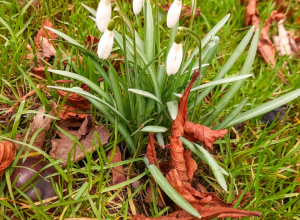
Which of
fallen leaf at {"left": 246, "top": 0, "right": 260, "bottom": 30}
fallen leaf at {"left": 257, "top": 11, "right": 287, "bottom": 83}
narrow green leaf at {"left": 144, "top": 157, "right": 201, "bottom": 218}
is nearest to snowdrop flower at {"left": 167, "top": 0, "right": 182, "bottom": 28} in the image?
narrow green leaf at {"left": 144, "top": 157, "right": 201, "bottom": 218}

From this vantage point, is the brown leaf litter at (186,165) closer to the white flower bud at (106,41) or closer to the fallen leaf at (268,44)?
the white flower bud at (106,41)

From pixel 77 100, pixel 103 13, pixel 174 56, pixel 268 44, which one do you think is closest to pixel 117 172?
pixel 77 100

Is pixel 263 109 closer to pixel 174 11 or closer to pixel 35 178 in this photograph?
pixel 174 11

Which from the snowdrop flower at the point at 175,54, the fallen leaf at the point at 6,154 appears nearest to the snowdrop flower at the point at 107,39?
the snowdrop flower at the point at 175,54

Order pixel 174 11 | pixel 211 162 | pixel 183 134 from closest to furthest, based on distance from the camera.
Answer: pixel 174 11, pixel 211 162, pixel 183 134

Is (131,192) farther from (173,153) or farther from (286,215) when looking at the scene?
(286,215)

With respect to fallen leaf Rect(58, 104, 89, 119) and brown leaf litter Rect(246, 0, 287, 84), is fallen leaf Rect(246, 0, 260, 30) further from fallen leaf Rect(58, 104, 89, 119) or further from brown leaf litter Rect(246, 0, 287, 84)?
fallen leaf Rect(58, 104, 89, 119)

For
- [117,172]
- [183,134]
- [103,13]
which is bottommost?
[117,172]
